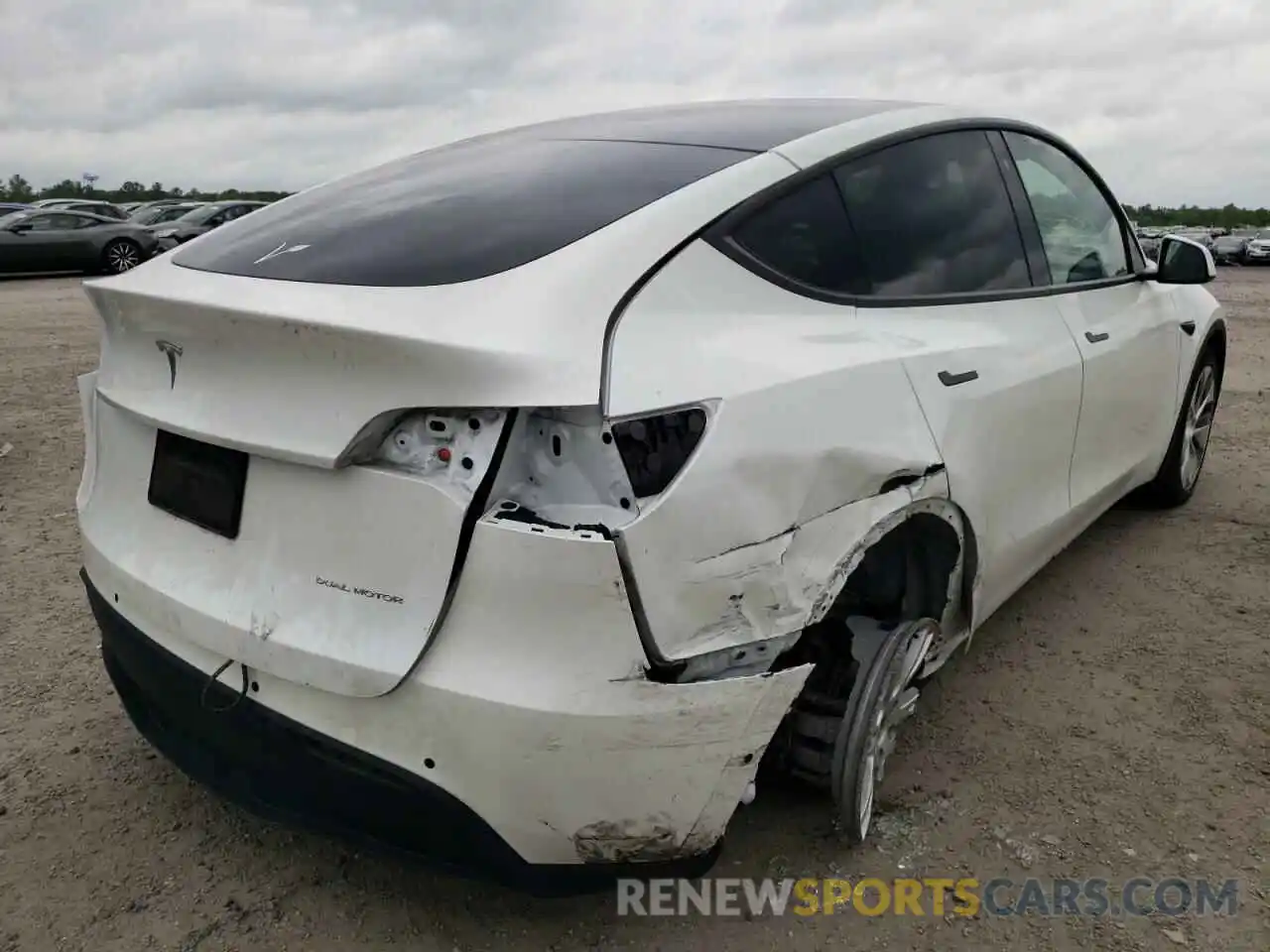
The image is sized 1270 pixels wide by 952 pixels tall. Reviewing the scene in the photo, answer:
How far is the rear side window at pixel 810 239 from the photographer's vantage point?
82.4 inches

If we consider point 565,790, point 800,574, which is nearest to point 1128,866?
point 800,574

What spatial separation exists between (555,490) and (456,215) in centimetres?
81

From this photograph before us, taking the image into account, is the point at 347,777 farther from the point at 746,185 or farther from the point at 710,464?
the point at 746,185

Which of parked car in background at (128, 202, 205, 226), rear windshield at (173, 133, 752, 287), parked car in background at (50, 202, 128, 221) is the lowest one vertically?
parked car in background at (128, 202, 205, 226)

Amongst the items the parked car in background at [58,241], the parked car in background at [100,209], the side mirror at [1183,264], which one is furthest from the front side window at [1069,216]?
the parked car in background at [100,209]

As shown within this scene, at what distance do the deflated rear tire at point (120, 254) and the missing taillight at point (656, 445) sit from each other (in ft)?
62.2

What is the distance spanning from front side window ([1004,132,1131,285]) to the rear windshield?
1.35m

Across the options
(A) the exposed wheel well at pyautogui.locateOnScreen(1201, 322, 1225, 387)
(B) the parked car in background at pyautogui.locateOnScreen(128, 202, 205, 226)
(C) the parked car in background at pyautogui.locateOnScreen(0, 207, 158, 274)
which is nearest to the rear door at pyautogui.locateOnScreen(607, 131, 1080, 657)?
(A) the exposed wheel well at pyautogui.locateOnScreen(1201, 322, 1225, 387)

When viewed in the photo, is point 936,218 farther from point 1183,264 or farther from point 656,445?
point 1183,264

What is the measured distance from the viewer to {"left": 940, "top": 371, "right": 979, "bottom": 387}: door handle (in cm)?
231

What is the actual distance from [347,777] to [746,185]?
4.51 ft

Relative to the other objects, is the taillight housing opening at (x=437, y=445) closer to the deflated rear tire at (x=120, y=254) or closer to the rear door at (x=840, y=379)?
the rear door at (x=840, y=379)

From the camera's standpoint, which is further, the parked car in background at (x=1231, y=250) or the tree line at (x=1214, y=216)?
the tree line at (x=1214, y=216)

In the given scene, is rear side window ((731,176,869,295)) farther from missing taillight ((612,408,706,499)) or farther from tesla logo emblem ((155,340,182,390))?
tesla logo emblem ((155,340,182,390))
